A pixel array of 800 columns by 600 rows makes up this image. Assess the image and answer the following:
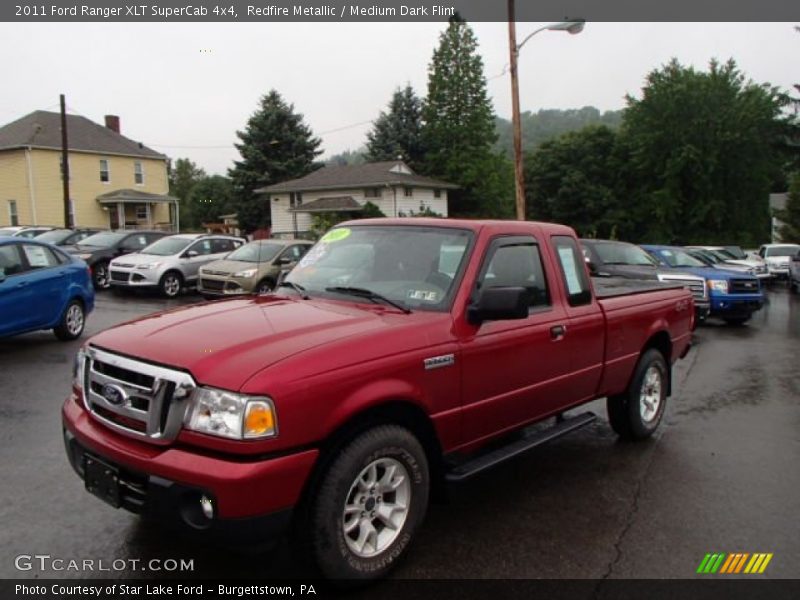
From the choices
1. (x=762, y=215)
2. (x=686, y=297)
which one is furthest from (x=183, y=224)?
(x=686, y=297)

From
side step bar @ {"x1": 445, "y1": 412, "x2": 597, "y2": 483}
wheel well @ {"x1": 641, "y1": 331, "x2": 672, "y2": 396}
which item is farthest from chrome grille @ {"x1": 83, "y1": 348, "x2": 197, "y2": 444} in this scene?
wheel well @ {"x1": 641, "y1": 331, "x2": 672, "y2": 396}

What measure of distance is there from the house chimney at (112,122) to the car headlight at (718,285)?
44.9 m

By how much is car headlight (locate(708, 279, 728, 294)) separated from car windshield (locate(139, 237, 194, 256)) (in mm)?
12951

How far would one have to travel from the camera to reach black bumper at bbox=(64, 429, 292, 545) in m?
2.89

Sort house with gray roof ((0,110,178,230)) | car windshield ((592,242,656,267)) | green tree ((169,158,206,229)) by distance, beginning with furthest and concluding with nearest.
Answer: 1. green tree ((169,158,206,229))
2. house with gray roof ((0,110,178,230))
3. car windshield ((592,242,656,267))

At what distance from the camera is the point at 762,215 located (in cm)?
Result: 4766

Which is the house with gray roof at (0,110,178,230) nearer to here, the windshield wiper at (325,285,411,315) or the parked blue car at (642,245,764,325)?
→ the parked blue car at (642,245,764,325)

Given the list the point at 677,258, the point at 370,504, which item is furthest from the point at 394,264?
the point at 677,258

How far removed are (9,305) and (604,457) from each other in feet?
25.4

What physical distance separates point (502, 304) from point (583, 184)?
51279 millimetres

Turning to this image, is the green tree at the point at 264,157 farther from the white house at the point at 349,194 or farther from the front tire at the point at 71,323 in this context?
the front tire at the point at 71,323

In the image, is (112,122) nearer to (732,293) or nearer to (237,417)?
(732,293)

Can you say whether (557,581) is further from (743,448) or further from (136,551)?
(743,448)

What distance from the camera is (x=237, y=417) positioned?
2.94 meters
